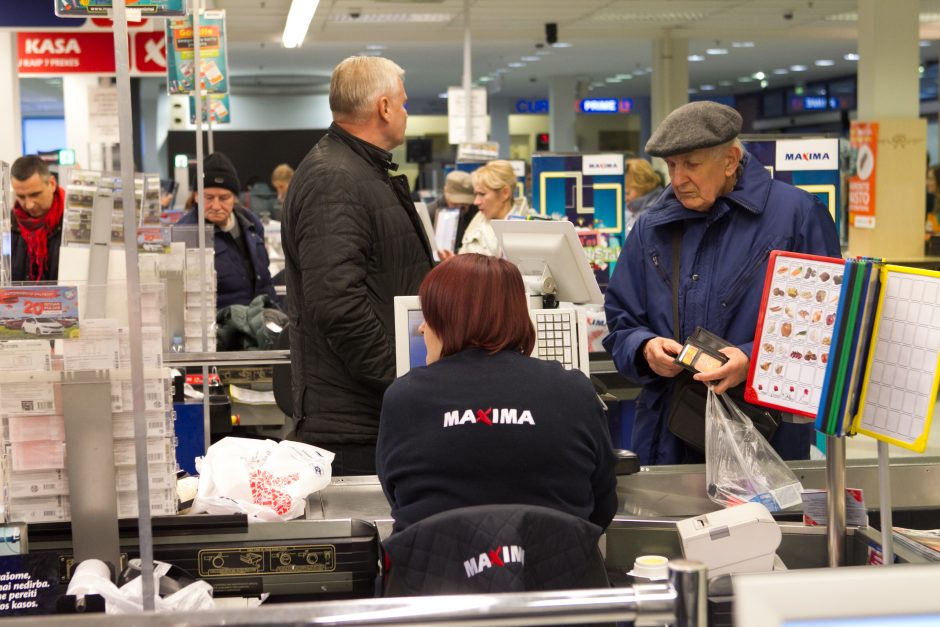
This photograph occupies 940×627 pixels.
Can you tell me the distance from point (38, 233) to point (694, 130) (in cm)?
423

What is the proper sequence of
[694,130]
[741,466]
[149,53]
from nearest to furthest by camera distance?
1. [741,466]
2. [694,130]
3. [149,53]

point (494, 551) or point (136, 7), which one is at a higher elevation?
point (136, 7)

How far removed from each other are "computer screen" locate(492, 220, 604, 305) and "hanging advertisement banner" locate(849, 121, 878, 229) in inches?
419

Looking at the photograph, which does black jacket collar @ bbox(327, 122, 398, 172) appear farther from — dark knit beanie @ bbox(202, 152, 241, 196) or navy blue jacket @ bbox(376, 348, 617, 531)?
dark knit beanie @ bbox(202, 152, 241, 196)

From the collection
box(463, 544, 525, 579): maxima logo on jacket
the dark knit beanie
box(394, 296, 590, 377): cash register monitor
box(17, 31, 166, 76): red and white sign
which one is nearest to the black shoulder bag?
box(394, 296, 590, 377): cash register monitor

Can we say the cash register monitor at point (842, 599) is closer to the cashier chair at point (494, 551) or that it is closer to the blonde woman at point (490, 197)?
the cashier chair at point (494, 551)

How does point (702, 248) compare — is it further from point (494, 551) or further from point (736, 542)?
point (494, 551)

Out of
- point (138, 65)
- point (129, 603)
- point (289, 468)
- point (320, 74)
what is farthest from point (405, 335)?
point (320, 74)

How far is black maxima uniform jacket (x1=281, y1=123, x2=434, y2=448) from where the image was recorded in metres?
2.81

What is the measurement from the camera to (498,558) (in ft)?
5.72

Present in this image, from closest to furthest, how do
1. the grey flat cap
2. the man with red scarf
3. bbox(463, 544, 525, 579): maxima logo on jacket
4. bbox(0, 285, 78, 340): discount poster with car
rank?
bbox(463, 544, 525, 579): maxima logo on jacket
bbox(0, 285, 78, 340): discount poster with car
the grey flat cap
the man with red scarf

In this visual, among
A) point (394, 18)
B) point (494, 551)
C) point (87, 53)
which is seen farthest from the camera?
point (394, 18)

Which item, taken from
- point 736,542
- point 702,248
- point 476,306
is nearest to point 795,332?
point 736,542

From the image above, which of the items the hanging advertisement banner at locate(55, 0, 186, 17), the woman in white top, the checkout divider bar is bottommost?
the checkout divider bar
